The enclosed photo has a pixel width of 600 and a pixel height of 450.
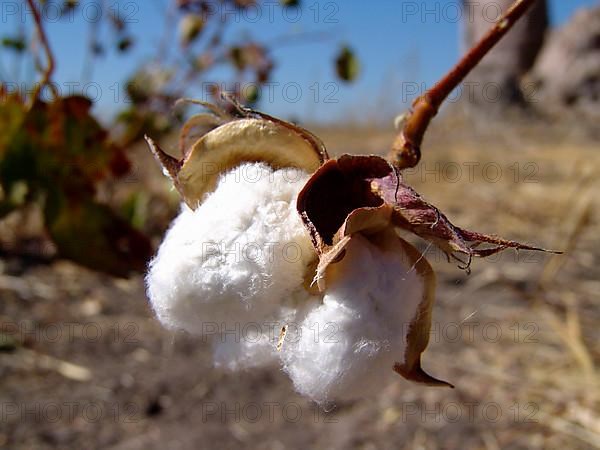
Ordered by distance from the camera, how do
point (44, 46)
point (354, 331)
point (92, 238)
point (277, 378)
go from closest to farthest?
point (354, 331), point (44, 46), point (92, 238), point (277, 378)

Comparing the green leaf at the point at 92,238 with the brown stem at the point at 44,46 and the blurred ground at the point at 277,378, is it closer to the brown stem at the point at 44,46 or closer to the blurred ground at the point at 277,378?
the brown stem at the point at 44,46

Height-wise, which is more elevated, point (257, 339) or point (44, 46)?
point (44, 46)

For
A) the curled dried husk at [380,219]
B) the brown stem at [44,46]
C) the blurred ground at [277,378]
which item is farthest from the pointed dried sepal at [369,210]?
the blurred ground at [277,378]

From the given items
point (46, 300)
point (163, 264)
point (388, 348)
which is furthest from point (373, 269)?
point (46, 300)

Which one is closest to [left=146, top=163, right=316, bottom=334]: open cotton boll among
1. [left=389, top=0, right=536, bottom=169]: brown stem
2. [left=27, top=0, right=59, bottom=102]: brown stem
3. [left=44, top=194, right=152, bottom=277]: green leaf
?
[left=389, top=0, right=536, bottom=169]: brown stem

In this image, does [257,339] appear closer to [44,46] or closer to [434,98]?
[434,98]

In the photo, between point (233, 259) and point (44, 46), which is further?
point (44, 46)

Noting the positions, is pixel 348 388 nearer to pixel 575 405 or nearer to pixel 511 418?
pixel 511 418

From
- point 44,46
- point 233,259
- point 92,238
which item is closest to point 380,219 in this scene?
point 233,259
